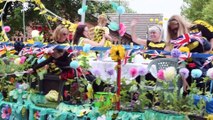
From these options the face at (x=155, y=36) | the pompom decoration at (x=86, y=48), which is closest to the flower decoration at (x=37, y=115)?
the pompom decoration at (x=86, y=48)

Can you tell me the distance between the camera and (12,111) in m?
4.79

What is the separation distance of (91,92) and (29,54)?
119cm

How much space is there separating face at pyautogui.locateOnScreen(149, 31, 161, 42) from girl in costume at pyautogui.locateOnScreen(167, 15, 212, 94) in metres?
1.39

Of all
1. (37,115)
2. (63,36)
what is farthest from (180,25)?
(37,115)

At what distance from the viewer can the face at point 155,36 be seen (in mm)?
6066

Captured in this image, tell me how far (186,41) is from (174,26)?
556 millimetres

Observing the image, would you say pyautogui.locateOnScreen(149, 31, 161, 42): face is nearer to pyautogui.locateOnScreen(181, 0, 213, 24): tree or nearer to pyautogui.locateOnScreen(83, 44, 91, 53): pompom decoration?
pyautogui.locateOnScreen(83, 44, 91, 53): pompom decoration

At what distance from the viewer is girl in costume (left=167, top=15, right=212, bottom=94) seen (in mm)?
4027

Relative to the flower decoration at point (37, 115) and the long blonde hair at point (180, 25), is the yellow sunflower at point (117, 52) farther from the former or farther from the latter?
the flower decoration at point (37, 115)

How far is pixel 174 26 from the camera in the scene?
4.58m

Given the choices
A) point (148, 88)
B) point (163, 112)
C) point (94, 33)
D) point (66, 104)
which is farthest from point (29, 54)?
point (94, 33)

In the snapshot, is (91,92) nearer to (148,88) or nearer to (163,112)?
(148,88)

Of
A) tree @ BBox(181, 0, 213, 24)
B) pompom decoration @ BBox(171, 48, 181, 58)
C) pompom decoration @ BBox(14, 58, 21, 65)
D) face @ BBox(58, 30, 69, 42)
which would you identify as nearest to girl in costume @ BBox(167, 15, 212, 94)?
pompom decoration @ BBox(171, 48, 181, 58)

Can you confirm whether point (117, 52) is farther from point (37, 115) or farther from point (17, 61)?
point (17, 61)
